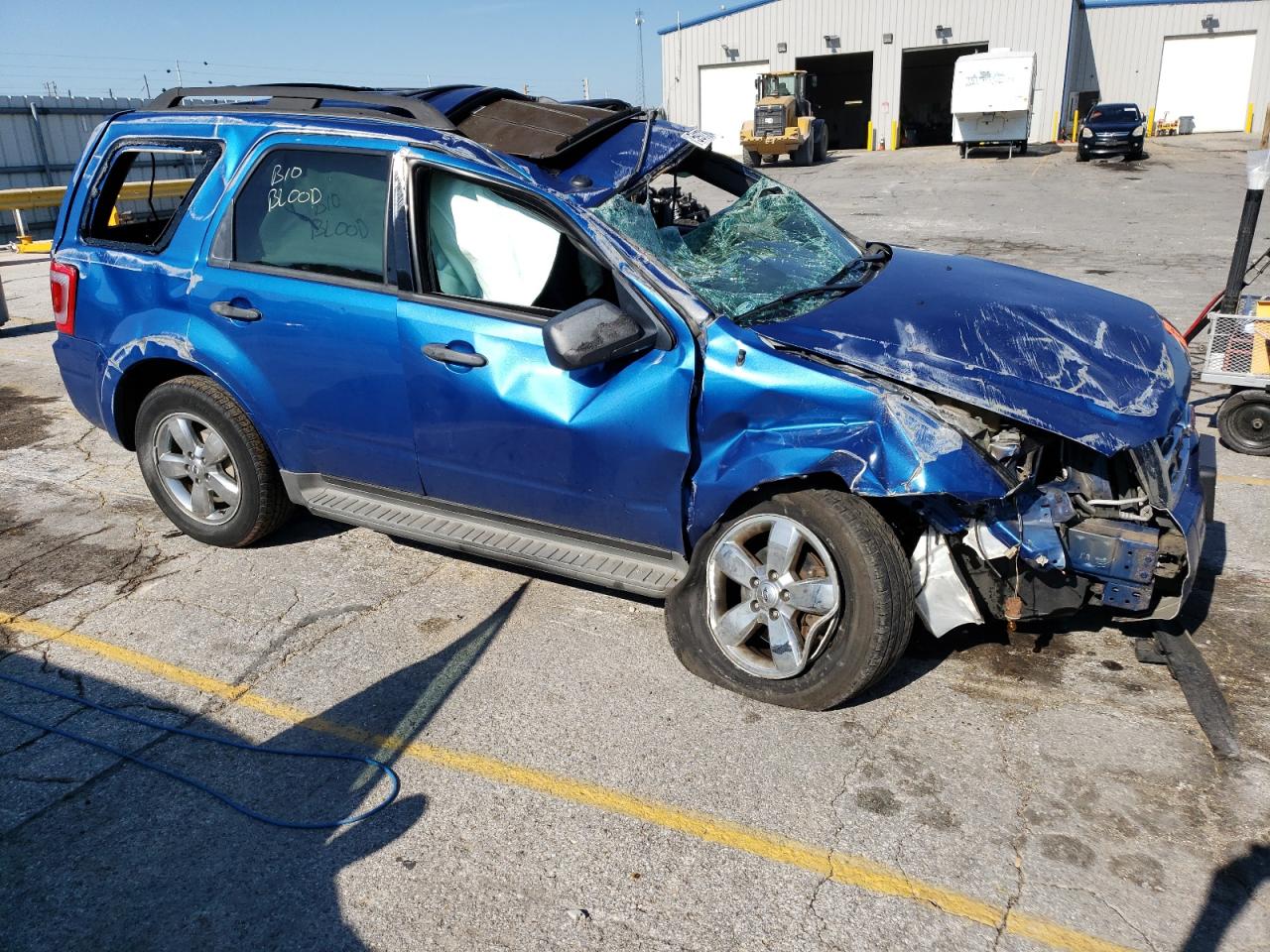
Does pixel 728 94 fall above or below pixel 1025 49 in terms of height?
below

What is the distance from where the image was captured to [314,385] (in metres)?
4.29

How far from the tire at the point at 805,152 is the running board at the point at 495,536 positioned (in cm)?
2950

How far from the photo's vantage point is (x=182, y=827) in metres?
3.11

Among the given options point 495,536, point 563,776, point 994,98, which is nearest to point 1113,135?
point 994,98

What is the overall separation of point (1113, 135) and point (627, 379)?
95.1 ft

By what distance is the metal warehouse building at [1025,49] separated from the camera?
36.0 m

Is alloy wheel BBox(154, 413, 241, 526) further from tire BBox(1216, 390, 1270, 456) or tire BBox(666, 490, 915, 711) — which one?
tire BBox(1216, 390, 1270, 456)

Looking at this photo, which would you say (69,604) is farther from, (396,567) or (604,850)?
(604,850)

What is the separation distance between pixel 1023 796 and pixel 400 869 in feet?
6.08

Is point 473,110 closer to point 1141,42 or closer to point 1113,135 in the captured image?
point 1113,135

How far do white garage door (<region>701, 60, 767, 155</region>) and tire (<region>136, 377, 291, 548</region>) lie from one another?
37.4 metres

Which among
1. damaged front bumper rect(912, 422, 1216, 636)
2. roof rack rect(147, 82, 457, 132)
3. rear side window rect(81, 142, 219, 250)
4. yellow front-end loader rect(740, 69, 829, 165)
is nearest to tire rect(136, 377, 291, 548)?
rear side window rect(81, 142, 219, 250)

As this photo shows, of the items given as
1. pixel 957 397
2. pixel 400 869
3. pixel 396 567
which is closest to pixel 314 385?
pixel 396 567

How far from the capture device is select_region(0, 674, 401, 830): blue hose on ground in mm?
3111
